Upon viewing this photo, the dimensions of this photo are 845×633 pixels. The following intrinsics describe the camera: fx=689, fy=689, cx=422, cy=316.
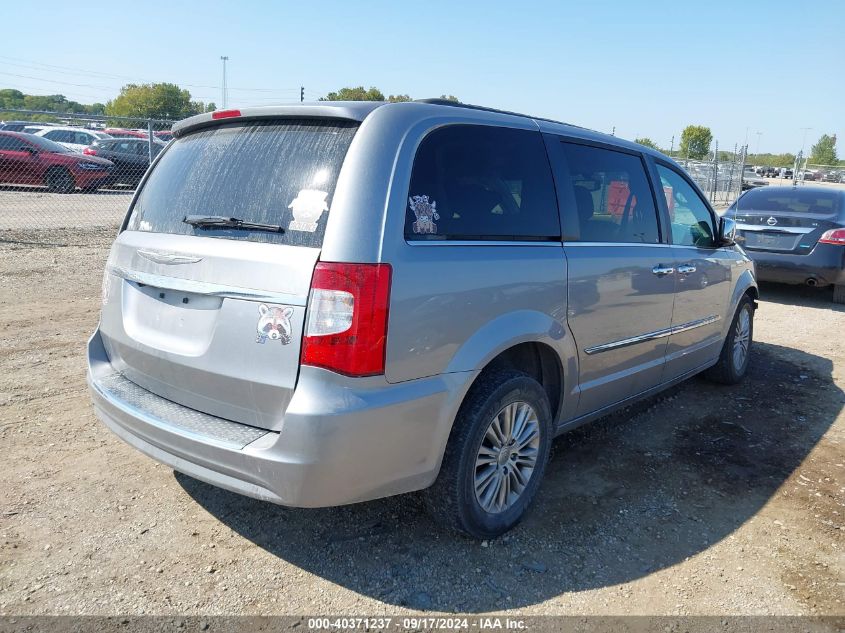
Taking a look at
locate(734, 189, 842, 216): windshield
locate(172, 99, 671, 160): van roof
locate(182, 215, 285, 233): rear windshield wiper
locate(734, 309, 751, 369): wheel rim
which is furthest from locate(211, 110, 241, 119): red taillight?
locate(734, 189, 842, 216): windshield

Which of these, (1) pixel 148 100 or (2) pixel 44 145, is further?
(1) pixel 148 100

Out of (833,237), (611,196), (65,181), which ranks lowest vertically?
(833,237)

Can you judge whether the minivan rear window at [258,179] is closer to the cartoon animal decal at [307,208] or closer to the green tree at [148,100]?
the cartoon animal decal at [307,208]

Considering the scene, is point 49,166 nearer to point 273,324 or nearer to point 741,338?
point 741,338

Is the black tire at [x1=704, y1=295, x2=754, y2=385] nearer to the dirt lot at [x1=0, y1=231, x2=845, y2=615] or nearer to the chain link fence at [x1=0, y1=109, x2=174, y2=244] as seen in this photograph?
the dirt lot at [x1=0, y1=231, x2=845, y2=615]

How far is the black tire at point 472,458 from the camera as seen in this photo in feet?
9.39

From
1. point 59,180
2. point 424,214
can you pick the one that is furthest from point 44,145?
point 424,214

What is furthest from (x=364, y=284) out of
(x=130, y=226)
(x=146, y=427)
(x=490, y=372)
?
(x=130, y=226)

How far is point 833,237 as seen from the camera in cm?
864

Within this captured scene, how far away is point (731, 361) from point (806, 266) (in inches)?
163

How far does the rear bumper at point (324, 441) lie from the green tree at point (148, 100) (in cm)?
7345

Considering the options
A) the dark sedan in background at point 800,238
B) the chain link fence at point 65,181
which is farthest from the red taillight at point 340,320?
the chain link fence at point 65,181

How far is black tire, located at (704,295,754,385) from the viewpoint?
5398 millimetres

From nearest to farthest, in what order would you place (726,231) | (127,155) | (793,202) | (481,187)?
(481,187), (726,231), (793,202), (127,155)
